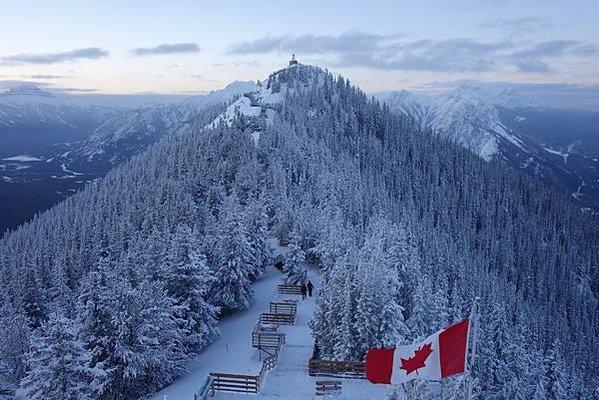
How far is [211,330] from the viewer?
3388 cm

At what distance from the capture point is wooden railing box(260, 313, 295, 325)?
34375 millimetres

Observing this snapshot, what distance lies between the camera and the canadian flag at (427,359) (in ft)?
38.3

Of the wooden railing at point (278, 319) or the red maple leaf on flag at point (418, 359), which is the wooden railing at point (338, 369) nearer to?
the wooden railing at point (278, 319)

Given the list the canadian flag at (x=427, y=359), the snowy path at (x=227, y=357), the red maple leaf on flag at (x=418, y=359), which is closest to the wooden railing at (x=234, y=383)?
the snowy path at (x=227, y=357)

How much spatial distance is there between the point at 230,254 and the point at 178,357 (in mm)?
11134

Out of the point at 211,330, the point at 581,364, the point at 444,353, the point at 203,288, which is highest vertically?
the point at 444,353

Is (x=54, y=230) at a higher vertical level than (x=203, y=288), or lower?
lower

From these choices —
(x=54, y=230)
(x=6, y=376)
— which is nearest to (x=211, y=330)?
(x=6, y=376)

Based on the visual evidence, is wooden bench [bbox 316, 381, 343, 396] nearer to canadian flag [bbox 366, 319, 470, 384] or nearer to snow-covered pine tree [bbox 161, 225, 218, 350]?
canadian flag [bbox 366, 319, 470, 384]

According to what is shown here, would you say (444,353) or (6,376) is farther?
(6,376)

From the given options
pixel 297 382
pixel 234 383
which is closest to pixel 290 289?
pixel 297 382

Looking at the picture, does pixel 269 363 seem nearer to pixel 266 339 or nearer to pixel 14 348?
pixel 266 339

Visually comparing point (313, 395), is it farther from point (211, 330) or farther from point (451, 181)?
point (451, 181)

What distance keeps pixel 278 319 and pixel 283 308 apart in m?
3.32
